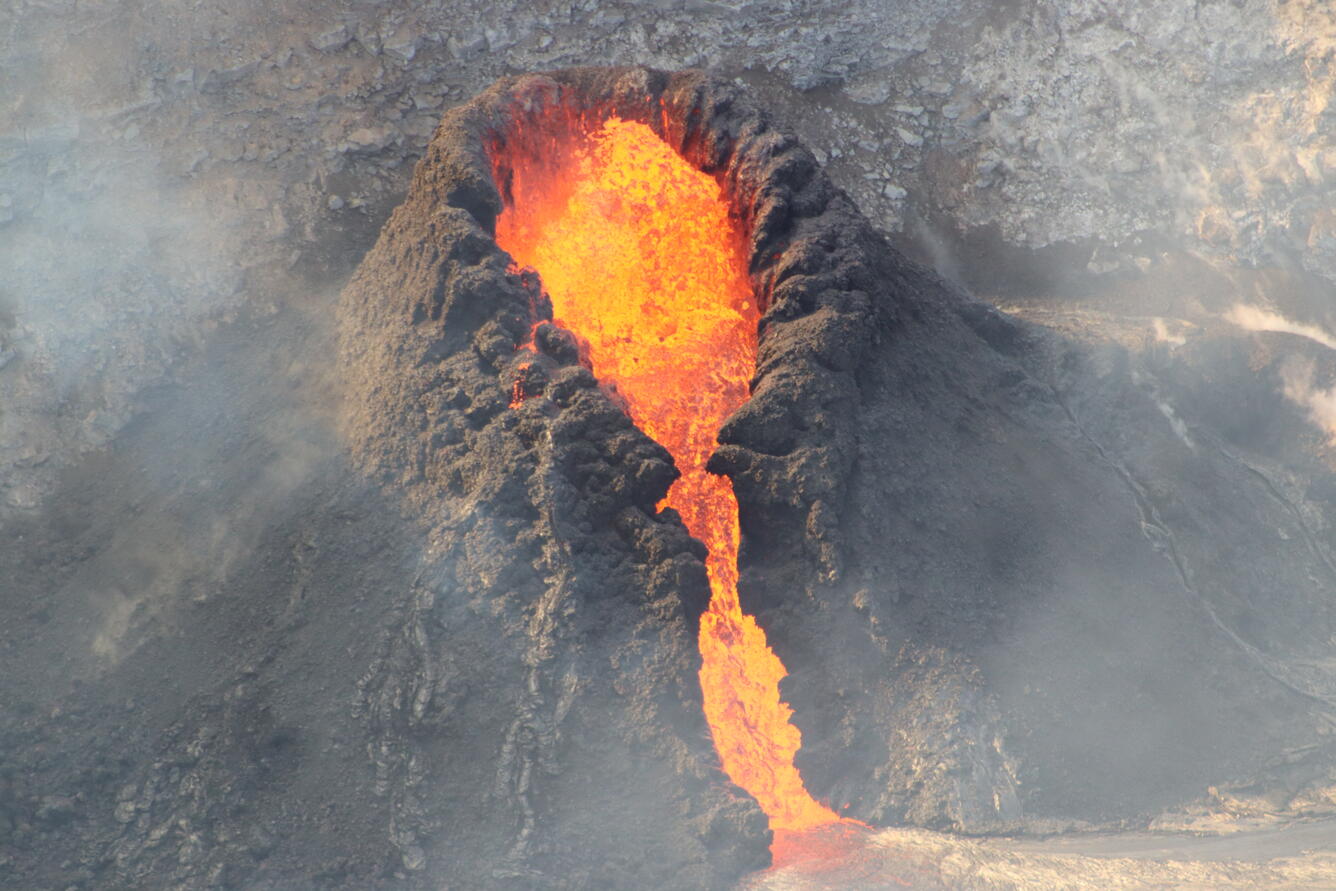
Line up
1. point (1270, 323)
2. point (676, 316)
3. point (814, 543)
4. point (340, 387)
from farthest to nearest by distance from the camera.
→ point (1270, 323), point (676, 316), point (340, 387), point (814, 543)

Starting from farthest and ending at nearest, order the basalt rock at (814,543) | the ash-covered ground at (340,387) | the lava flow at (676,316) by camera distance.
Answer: the lava flow at (676,316)
the ash-covered ground at (340,387)
the basalt rock at (814,543)

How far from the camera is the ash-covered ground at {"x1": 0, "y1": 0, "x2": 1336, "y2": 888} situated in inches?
365

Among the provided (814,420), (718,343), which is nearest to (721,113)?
(718,343)

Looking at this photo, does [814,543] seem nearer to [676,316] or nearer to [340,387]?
[676,316]

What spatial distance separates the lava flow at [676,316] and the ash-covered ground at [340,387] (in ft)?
1.85

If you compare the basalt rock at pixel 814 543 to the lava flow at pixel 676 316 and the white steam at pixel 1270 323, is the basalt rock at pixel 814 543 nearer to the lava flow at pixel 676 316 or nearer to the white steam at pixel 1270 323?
the lava flow at pixel 676 316

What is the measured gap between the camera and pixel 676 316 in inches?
450

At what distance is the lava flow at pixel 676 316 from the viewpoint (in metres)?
9.67

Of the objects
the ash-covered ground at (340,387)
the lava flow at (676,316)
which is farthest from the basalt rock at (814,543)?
the lava flow at (676,316)

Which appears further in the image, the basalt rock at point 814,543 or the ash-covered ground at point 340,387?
the ash-covered ground at point 340,387

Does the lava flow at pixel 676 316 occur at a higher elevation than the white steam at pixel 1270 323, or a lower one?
higher

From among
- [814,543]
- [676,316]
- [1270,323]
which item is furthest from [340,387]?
[1270,323]

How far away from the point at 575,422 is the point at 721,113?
4.18 meters

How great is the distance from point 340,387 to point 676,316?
11.9 feet
